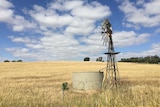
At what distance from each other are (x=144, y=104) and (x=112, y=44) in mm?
22029

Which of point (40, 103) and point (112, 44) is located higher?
point (112, 44)

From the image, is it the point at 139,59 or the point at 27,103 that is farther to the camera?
the point at 139,59

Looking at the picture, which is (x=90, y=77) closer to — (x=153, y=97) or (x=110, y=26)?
(x=110, y=26)

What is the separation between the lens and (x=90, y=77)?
31203 mm

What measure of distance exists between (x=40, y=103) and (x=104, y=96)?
1769 mm

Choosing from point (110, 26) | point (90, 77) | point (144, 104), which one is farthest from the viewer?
point (90, 77)

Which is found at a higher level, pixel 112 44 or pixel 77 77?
pixel 112 44

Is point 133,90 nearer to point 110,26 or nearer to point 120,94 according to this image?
point 120,94

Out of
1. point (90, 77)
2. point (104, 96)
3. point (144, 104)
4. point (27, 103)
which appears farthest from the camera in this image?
point (90, 77)

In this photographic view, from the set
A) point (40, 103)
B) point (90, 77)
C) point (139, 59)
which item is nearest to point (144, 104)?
point (40, 103)

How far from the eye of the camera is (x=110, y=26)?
26.9 m

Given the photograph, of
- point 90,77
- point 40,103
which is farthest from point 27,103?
point 90,77

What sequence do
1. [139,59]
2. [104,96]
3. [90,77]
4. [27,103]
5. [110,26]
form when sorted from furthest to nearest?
1. [139,59]
2. [90,77]
3. [110,26]
4. [27,103]
5. [104,96]

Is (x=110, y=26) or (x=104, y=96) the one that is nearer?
(x=104, y=96)
